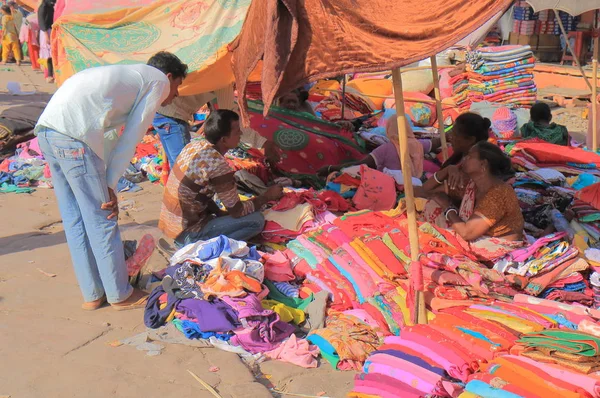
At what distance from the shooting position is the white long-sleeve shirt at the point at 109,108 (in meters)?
3.81

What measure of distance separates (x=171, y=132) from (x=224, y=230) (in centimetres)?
139

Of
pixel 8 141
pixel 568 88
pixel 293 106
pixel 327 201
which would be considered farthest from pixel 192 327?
pixel 568 88

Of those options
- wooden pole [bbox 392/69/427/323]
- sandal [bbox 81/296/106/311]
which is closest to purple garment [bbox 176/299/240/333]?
sandal [bbox 81/296/106/311]

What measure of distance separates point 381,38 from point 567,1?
3549mm

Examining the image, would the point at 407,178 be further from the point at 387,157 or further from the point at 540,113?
the point at 540,113

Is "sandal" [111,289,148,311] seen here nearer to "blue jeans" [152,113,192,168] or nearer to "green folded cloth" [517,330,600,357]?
"blue jeans" [152,113,192,168]

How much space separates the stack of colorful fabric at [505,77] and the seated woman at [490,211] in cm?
587

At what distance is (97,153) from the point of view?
3.87m

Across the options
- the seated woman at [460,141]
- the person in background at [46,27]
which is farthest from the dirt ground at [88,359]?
the person in background at [46,27]

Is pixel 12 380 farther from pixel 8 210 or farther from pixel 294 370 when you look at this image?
→ pixel 8 210

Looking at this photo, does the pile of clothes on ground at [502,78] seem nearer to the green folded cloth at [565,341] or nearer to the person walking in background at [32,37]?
the green folded cloth at [565,341]

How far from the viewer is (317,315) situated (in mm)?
4074

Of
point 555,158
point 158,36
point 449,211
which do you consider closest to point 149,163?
point 158,36

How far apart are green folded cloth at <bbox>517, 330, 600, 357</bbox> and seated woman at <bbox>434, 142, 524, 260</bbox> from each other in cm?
109
